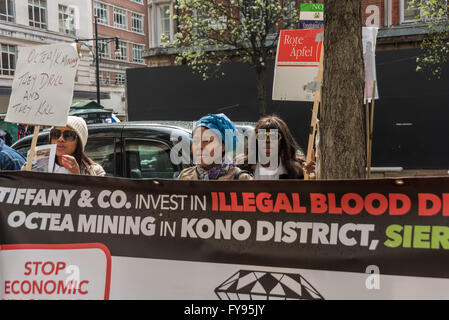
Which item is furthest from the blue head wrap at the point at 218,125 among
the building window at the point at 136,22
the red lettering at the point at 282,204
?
the building window at the point at 136,22

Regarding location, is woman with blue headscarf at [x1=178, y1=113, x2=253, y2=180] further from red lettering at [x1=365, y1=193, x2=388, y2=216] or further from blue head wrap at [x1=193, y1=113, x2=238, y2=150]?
red lettering at [x1=365, y1=193, x2=388, y2=216]

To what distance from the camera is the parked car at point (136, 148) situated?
16.1 feet

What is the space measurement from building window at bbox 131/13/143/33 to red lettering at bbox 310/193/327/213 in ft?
177

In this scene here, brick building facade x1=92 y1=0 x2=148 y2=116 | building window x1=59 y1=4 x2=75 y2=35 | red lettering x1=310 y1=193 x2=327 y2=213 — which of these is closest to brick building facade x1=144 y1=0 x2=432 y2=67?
Answer: red lettering x1=310 y1=193 x2=327 y2=213

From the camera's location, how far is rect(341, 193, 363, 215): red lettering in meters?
2.64

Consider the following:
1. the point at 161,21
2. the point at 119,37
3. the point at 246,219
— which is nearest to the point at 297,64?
the point at 246,219

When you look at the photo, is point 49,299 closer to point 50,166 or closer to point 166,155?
point 50,166

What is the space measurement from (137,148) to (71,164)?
1.12m

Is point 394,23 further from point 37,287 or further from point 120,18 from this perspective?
point 120,18

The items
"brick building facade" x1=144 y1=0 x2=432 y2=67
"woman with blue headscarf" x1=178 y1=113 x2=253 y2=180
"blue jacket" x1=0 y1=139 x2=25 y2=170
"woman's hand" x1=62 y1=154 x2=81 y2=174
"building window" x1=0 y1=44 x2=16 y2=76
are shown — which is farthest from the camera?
"building window" x1=0 y1=44 x2=16 y2=76

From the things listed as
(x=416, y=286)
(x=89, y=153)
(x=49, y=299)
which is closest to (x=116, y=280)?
(x=49, y=299)

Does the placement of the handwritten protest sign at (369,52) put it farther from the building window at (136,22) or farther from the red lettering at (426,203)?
Result: the building window at (136,22)

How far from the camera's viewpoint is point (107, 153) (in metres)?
5.17

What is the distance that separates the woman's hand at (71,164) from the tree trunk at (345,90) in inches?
81.0
